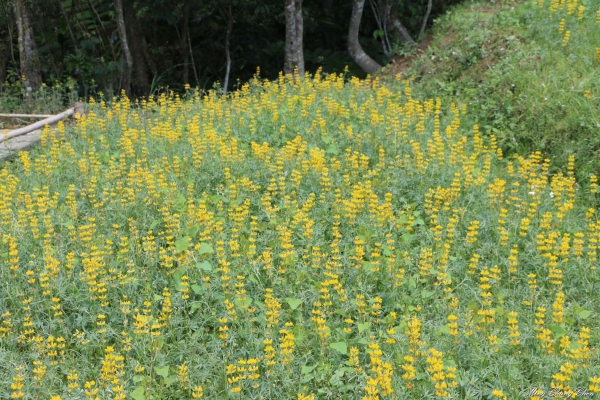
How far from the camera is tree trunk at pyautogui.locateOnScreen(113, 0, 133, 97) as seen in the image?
998 cm

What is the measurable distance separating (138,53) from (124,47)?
1470mm

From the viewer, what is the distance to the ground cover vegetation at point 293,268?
3.68 metres

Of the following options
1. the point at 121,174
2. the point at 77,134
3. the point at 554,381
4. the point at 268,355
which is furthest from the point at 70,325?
the point at 77,134

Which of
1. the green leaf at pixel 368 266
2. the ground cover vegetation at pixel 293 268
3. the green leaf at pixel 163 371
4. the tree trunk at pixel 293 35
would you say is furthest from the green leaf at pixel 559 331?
the tree trunk at pixel 293 35

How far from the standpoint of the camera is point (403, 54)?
10.4m

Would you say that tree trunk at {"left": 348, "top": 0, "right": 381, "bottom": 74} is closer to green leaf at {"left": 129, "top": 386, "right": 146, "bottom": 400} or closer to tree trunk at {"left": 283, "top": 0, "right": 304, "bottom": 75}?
tree trunk at {"left": 283, "top": 0, "right": 304, "bottom": 75}

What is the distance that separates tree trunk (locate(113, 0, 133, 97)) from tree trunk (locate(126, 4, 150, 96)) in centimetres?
69

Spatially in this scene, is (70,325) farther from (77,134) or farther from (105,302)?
(77,134)

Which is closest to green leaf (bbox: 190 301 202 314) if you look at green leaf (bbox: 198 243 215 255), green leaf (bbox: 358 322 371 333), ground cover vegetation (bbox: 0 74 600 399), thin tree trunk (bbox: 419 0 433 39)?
ground cover vegetation (bbox: 0 74 600 399)

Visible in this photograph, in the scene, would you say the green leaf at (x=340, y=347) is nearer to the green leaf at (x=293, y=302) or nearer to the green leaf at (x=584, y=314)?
the green leaf at (x=293, y=302)

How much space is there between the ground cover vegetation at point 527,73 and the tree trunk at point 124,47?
440 centimetres

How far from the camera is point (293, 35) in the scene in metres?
9.73

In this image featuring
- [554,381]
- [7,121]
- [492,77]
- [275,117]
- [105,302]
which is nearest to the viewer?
[554,381]

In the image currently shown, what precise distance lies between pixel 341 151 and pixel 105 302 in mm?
3143
